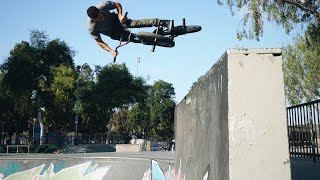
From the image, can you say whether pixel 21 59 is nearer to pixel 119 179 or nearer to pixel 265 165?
pixel 119 179

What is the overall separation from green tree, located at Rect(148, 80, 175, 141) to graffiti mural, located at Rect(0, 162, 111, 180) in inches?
2232

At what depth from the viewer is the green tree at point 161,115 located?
6969cm

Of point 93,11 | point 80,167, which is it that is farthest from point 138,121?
point 93,11

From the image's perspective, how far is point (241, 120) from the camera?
7.22ft

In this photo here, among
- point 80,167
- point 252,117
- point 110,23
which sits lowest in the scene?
point 80,167

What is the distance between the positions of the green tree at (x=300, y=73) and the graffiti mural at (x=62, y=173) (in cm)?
1654

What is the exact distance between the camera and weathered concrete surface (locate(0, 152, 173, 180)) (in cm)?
1047

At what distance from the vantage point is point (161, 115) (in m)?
69.6

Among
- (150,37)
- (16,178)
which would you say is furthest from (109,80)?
(150,37)

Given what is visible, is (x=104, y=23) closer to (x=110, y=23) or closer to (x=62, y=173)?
(x=110, y=23)

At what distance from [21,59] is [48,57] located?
2.86 metres

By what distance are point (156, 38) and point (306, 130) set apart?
3800 millimetres

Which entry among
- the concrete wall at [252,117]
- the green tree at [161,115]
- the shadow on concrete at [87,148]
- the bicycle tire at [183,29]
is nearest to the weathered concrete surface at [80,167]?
the bicycle tire at [183,29]

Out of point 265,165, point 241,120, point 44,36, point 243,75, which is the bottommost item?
point 265,165
